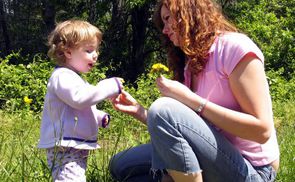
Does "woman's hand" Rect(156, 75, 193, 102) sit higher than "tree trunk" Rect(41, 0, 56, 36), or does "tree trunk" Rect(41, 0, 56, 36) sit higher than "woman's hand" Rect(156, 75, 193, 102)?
"woman's hand" Rect(156, 75, 193, 102)

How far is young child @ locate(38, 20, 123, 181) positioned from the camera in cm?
258

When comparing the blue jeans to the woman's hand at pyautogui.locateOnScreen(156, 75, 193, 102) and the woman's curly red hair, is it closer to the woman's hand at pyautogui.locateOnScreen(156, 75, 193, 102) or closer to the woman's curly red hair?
the woman's hand at pyautogui.locateOnScreen(156, 75, 193, 102)

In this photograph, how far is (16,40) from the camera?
1797 cm

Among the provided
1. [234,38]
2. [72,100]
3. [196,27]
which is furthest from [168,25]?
[72,100]

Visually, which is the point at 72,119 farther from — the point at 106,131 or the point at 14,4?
the point at 14,4

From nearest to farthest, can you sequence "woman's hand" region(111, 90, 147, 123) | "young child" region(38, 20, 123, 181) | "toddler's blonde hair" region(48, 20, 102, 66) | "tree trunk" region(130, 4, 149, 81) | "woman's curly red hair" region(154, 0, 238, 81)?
"woman's curly red hair" region(154, 0, 238, 81), "young child" region(38, 20, 123, 181), "toddler's blonde hair" region(48, 20, 102, 66), "woman's hand" region(111, 90, 147, 123), "tree trunk" region(130, 4, 149, 81)

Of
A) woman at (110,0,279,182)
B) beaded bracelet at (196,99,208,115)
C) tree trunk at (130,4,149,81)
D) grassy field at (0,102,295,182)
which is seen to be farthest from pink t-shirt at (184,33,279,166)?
tree trunk at (130,4,149,81)

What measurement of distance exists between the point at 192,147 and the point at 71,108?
708 millimetres

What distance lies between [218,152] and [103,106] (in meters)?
5.27

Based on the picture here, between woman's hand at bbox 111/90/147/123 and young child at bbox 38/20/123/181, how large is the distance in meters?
0.13

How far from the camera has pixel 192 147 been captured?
2.38 meters

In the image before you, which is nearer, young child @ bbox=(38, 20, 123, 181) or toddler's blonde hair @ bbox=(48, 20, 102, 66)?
young child @ bbox=(38, 20, 123, 181)

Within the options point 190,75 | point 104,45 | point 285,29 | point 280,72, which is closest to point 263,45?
point 285,29

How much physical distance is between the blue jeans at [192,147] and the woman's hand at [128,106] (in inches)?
15.9
